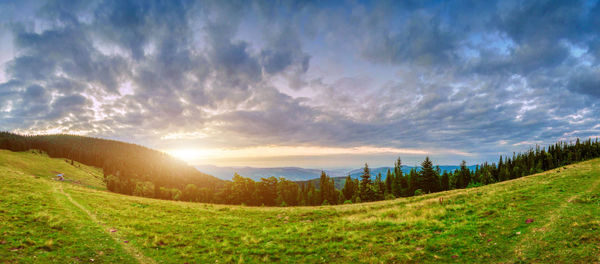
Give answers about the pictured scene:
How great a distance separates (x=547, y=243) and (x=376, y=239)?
328 inches

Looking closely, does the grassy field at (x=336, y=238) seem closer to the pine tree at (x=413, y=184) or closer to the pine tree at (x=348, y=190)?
the pine tree at (x=413, y=184)

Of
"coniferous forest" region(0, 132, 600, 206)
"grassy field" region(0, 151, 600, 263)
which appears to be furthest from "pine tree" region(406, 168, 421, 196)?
A: "grassy field" region(0, 151, 600, 263)

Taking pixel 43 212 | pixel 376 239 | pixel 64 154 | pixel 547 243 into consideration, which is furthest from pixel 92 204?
pixel 64 154

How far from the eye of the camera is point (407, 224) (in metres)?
16.7

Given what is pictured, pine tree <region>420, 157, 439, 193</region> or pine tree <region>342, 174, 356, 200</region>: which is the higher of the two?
pine tree <region>420, 157, 439, 193</region>

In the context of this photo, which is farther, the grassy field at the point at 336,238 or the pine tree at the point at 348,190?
the pine tree at the point at 348,190

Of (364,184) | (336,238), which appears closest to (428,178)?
(364,184)

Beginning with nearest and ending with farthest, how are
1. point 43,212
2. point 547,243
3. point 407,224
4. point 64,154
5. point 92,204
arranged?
point 547,243
point 407,224
point 43,212
point 92,204
point 64,154

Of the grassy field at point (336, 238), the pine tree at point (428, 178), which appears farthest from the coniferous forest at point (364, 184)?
the grassy field at point (336, 238)

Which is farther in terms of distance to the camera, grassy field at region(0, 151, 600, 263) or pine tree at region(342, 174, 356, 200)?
pine tree at region(342, 174, 356, 200)

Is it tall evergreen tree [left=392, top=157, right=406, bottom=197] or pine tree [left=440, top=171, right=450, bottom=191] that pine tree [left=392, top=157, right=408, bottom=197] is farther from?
pine tree [left=440, top=171, right=450, bottom=191]

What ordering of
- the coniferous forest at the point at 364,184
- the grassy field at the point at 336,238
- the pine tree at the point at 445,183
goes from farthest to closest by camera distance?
the pine tree at the point at 445,183 < the coniferous forest at the point at 364,184 < the grassy field at the point at 336,238

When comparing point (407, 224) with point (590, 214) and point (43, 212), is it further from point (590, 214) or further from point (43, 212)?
point (43, 212)

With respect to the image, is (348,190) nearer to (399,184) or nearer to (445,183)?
(399,184)
